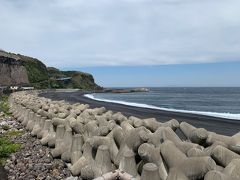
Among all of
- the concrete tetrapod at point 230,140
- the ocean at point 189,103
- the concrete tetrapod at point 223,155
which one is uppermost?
the concrete tetrapod at point 230,140

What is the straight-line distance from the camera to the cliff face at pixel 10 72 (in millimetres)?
90375

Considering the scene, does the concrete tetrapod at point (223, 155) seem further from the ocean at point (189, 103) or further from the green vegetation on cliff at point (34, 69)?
the green vegetation on cliff at point (34, 69)

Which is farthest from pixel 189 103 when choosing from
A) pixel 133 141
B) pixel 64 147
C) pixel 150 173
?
pixel 150 173

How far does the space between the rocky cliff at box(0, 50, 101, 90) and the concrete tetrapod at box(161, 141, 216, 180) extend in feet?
290

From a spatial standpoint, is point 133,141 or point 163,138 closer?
point 163,138

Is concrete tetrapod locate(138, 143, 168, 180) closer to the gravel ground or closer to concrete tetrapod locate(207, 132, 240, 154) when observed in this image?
concrete tetrapod locate(207, 132, 240, 154)

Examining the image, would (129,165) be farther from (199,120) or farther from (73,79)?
(73,79)

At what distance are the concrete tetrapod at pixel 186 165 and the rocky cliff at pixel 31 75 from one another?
88495mm

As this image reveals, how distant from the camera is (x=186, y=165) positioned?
511cm

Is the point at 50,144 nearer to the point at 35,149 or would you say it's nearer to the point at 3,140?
the point at 35,149

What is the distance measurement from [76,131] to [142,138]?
319cm

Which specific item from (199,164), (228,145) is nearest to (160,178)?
(199,164)

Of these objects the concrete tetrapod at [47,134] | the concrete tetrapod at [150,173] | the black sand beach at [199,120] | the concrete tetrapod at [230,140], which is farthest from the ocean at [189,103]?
the concrete tetrapod at [150,173]

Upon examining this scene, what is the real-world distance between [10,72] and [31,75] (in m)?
21.8
